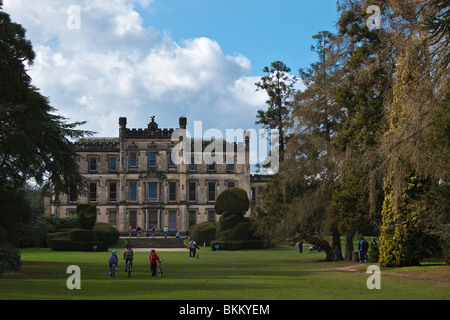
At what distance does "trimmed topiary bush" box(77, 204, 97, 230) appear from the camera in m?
56.4

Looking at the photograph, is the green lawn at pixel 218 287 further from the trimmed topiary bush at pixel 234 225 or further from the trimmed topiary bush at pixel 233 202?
the trimmed topiary bush at pixel 233 202

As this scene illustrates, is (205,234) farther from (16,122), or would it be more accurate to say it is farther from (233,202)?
(16,122)

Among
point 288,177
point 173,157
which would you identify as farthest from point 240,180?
point 288,177

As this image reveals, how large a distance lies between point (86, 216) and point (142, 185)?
2315 centimetres

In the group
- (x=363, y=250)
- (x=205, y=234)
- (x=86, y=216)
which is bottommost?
(x=205, y=234)

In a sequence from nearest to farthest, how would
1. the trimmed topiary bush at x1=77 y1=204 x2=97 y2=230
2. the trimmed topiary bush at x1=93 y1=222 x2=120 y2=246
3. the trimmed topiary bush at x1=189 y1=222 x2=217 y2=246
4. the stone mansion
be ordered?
the trimmed topiary bush at x1=77 y1=204 x2=97 y2=230 → the trimmed topiary bush at x1=93 y1=222 x2=120 y2=246 → the trimmed topiary bush at x1=189 y1=222 x2=217 y2=246 → the stone mansion

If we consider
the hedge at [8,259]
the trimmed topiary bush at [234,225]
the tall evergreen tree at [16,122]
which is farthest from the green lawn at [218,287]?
the trimmed topiary bush at [234,225]

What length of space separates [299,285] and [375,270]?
749cm

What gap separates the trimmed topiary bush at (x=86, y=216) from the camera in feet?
185

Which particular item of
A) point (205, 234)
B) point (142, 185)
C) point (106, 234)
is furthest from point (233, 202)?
point (142, 185)

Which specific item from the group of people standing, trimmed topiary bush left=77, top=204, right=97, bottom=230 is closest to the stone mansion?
trimmed topiary bush left=77, top=204, right=97, bottom=230

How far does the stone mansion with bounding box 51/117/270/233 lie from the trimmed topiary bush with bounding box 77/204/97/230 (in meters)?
21.6

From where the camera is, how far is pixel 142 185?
79375mm

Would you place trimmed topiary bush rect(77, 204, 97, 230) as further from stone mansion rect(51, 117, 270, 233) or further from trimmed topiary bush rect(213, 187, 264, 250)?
stone mansion rect(51, 117, 270, 233)
